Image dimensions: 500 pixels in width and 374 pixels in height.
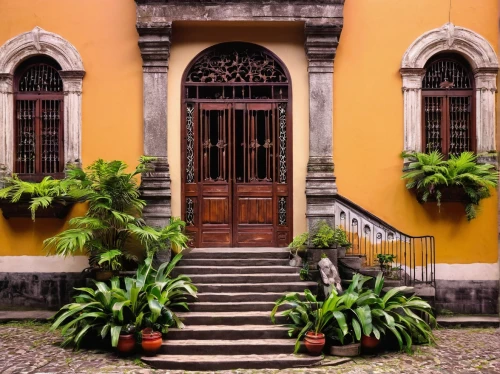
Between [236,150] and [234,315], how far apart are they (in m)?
3.31

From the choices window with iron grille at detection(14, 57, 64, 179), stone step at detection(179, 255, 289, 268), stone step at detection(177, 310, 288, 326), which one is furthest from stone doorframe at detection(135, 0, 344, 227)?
stone step at detection(177, 310, 288, 326)

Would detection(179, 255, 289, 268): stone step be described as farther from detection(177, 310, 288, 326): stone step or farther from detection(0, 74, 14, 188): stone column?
detection(0, 74, 14, 188): stone column

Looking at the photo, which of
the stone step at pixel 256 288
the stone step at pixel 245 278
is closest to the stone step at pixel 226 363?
the stone step at pixel 256 288

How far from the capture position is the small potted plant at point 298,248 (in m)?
8.53

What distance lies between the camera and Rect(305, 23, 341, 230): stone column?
355 inches

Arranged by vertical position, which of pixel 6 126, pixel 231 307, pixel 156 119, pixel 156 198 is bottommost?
pixel 231 307

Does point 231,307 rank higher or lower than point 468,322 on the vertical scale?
higher

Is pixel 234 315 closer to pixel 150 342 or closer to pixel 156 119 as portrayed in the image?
pixel 150 342

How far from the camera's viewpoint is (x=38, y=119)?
9406 mm

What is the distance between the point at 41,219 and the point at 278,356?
17.2 ft

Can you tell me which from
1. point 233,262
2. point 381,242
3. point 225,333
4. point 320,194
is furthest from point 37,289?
point 381,242

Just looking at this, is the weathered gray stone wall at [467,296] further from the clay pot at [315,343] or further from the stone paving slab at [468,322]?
the clay pot at [315,343]

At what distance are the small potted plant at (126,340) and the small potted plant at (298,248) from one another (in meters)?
3.03

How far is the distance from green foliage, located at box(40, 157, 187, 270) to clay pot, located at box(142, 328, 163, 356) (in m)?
1.54
